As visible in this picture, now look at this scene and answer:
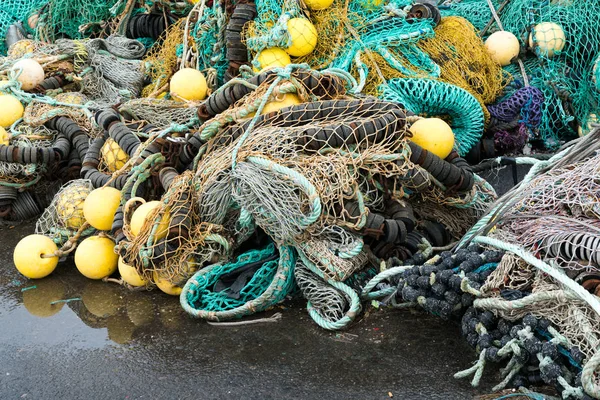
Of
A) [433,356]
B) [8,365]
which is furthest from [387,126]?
[8,365]

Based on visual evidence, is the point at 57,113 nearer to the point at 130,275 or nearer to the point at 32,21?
the point at 130,275

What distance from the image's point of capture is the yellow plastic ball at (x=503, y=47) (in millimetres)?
4734

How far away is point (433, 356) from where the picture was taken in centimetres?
274

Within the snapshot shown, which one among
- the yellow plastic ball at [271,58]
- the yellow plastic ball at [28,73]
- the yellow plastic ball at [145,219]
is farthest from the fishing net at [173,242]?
the yellow plastic ball at [28,73]

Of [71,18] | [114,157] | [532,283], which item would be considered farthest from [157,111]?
[532,283]

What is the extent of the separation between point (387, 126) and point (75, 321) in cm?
189

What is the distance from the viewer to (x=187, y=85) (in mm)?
4340

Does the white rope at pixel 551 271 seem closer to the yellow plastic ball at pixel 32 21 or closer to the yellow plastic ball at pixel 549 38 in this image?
the yellow plastic ball at pixel 549 38

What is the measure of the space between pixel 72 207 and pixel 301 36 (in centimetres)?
176

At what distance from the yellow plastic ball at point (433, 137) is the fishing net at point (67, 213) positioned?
2.00m

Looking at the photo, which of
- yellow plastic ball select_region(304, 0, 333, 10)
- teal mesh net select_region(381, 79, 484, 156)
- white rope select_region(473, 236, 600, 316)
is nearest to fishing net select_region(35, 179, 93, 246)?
yellow plastic ball select_region(304, 0, 333, 10)

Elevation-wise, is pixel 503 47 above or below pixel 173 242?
above

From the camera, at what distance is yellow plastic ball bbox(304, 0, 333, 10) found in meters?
4.21

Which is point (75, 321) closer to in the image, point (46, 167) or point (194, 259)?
point (194, 259)
